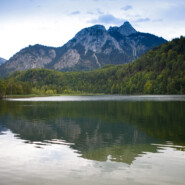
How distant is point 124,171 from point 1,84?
177516 mm

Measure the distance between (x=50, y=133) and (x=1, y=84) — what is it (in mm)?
162108

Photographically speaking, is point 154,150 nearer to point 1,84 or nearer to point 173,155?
point 173,155

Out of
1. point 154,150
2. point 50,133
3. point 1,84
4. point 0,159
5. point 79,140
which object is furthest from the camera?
point 1,84

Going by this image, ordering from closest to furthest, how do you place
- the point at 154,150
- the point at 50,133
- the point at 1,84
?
the point at 154,150, the point at 50,133, the point at 1,84

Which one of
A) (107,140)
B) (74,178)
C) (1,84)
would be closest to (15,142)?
(107,140)

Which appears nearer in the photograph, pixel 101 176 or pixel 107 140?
pixel 101 176

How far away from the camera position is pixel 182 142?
72.9 feet

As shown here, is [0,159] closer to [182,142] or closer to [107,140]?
[107,140]

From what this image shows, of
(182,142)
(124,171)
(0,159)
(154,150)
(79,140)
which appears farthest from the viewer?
(79,140)

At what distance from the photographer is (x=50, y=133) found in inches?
1093

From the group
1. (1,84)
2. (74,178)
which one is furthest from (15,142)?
(1,84)

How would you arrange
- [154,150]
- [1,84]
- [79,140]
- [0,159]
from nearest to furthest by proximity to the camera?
[0,159]
[154,150]
[79,140]
[1,84]

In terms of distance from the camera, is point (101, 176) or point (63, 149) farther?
point (63, 149)

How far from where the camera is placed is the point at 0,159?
16812mm
